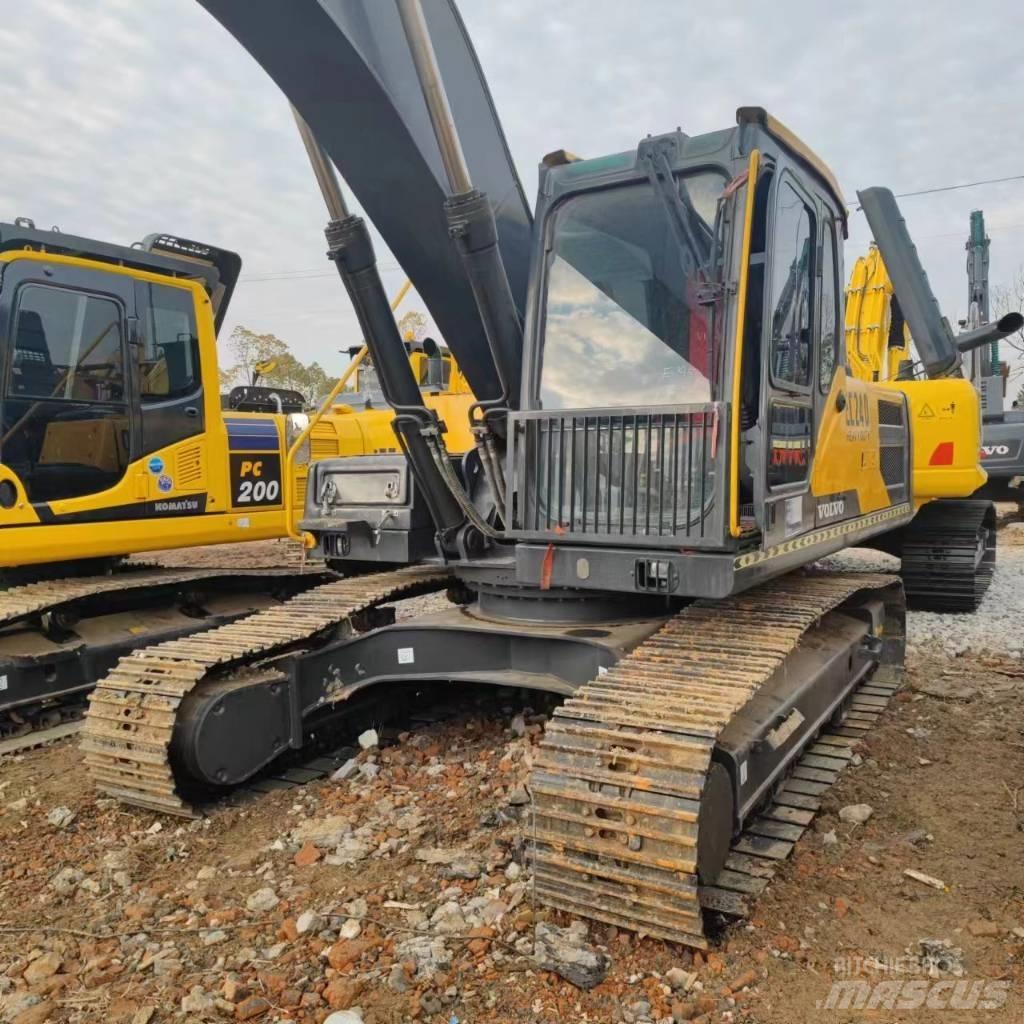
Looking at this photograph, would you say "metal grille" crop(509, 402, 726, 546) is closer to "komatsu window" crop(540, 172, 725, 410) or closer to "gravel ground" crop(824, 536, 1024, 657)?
"komatsu window" crop(540, 172, 725, 410)

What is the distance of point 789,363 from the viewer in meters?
4.03

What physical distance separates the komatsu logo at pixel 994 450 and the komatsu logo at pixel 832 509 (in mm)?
8957

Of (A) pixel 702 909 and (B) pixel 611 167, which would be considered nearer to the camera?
(A) pixel 702 909

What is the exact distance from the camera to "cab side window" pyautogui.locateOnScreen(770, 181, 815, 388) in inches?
153

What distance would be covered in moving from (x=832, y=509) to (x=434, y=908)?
2.75 m

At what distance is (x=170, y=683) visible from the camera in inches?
157

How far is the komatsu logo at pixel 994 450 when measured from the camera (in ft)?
40.7

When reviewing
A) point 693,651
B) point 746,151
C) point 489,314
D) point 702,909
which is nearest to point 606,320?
point 489,314

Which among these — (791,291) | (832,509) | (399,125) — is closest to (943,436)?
(832,509)

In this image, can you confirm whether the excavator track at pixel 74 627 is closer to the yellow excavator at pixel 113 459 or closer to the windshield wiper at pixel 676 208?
the yellow excavator at pixel 113 459

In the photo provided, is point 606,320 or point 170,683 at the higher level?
point 606,320

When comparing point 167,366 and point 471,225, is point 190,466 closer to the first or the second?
point 167,366

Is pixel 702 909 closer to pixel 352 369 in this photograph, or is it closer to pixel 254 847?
pixel 254 847

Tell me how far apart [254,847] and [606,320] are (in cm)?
261
